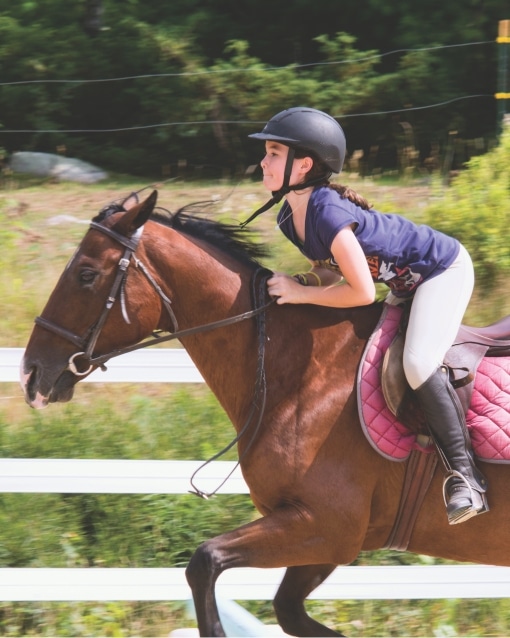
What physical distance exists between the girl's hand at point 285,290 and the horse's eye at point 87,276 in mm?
665

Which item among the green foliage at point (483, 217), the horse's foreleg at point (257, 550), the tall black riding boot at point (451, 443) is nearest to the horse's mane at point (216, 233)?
the tall black riding boot at point (451, 443)

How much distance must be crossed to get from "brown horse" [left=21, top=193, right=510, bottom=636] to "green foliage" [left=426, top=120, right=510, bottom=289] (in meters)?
3.78

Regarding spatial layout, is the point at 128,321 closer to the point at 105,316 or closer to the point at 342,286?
the point at 105,316

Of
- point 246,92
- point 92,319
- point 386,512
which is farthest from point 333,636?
point 246,92

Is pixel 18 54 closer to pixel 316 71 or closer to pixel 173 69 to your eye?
pixel 173 69

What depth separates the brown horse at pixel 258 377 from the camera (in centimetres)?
356

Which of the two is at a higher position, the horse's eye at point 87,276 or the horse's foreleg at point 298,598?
the horse's eye at point 87,276

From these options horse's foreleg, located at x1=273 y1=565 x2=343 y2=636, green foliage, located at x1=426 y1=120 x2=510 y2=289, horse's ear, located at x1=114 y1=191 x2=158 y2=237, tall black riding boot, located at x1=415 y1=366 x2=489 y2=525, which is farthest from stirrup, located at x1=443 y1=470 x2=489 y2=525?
green foliage, located at x1=426 y1=120 x2=510 y2=289

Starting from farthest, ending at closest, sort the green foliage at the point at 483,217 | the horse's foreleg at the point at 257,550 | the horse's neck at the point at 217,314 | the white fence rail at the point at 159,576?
the green foliage at the point at 483,217 → the white fence rail at the point at 159,576 → the horse's neck at the point at 217,314 → the horse's foreleg at the point at 257,550

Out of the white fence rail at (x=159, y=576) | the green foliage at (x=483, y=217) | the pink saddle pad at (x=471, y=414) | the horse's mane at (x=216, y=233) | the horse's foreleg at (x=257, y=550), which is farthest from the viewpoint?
the green foliage at (x=483, y=217)

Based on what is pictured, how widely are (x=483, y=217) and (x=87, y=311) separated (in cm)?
462

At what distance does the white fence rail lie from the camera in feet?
15.1

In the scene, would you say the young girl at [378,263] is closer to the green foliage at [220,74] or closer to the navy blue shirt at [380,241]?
the navy blue shirt at [380,241]

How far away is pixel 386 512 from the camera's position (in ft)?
12.2
